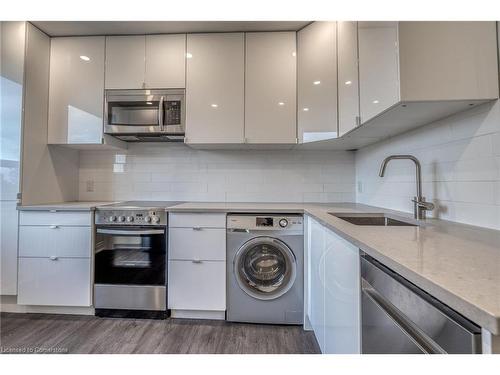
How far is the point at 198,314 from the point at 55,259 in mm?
1285

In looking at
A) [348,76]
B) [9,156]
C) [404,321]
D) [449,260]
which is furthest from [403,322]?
[9,156]

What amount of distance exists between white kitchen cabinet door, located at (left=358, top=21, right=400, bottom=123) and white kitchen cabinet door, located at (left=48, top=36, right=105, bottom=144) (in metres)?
2.22

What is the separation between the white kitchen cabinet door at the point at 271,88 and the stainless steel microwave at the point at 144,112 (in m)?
0.65

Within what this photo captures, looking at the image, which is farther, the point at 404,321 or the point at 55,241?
the point at 55,241

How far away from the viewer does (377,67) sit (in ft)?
3.87

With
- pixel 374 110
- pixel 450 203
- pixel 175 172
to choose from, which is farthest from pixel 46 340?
pixel 450 203

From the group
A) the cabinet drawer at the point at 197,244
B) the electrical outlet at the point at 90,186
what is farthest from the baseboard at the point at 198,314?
the electrical outlet at the point at 90,186

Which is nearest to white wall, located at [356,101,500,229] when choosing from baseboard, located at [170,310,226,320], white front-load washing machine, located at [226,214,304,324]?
white front-load washing machine, located at [226,214,304,324]

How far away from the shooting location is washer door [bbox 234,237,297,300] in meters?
1.78

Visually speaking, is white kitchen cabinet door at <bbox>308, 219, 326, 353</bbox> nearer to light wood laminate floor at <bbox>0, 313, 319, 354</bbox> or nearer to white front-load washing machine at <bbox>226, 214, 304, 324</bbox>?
white front-load washing machine at <bbox>226, 214, 304, 324</bbox>

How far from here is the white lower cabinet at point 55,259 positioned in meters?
1.88

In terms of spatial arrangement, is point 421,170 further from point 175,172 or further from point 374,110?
point 175,172

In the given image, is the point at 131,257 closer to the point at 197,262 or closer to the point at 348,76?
the point at 197,262
